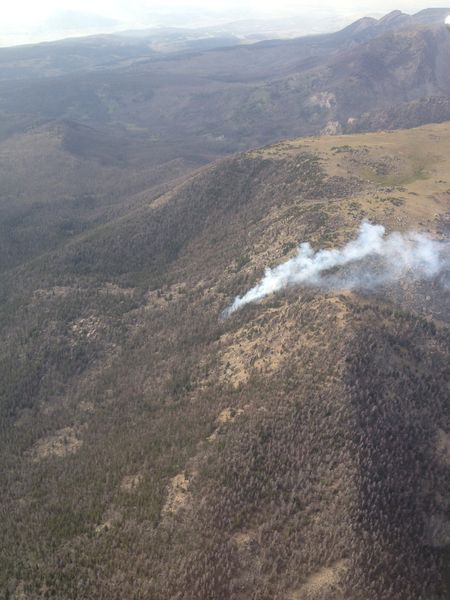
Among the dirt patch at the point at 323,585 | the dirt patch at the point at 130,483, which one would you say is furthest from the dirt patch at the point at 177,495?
the dirt patch at the point at 323,585

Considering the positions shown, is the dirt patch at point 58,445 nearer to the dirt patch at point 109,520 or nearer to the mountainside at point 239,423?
the mountainside at point 239,423

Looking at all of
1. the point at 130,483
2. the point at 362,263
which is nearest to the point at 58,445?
the point at 130,483

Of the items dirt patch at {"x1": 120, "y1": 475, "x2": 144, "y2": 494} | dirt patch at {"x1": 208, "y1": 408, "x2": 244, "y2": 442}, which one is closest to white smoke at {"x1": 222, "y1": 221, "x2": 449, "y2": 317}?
dirt patch at {"x1": 208, "y1": 408, "x2": 244, "y2": 442}

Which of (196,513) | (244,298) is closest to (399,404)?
(196,513)

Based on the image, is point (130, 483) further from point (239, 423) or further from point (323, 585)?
point (323, 585)

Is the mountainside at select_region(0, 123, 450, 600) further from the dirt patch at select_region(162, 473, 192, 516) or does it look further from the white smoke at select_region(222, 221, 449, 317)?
the white smoke at select_region(222, 221, 449, 317)

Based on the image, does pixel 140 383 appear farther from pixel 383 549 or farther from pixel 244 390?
pixel 383 549
